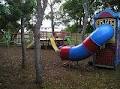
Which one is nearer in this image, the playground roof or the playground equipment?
the playground equipment

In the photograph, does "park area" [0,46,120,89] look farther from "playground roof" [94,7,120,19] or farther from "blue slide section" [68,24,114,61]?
"playground roof" [94,7,120,19]

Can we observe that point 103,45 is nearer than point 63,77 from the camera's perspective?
No

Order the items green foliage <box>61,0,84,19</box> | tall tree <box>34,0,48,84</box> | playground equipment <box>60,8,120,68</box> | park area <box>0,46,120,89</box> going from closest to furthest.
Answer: tall tree <box>34,0,48,84</box>
park area <box>0,46,120,89</box>
playground equipment <box>60,8,120,68</box>
green foliage <box>61,0,84,19</box>

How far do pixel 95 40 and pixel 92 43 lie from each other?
21 cm

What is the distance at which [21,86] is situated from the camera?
8.88m

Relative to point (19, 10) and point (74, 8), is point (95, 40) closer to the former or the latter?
point (19, 10)

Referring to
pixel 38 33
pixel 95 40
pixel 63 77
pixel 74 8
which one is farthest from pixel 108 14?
pixel 74 8

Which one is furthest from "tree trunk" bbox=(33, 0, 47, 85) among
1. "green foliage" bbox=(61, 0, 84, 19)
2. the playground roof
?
"green foliage" bbox=(61, 0, 84, 19)

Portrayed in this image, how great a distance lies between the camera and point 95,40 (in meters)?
11.9

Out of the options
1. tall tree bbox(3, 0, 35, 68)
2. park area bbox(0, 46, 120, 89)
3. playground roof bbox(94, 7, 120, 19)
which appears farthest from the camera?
playground roof bbox(94, 7, 120, 19)

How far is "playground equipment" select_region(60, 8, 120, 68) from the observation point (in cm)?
1197

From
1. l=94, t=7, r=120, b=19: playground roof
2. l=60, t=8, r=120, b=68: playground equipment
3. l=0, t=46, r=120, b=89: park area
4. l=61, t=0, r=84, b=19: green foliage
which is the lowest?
l=0, t=46, r=120, b=89: park area

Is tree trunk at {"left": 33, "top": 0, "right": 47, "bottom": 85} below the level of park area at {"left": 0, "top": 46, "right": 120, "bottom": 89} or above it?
above

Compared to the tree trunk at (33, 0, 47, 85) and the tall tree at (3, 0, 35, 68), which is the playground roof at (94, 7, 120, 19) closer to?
the tall tree at (3, 0, 35, 68)
